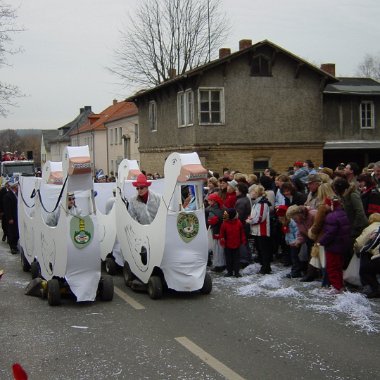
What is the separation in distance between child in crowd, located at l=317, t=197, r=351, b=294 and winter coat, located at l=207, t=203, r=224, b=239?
2853mm

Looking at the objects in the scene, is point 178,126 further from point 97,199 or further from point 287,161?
point 97,199

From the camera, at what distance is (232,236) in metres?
10.8

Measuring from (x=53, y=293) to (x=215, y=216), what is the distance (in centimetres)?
408

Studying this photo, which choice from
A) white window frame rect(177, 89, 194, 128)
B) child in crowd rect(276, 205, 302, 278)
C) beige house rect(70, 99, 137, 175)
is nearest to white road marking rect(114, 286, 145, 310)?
child in crowd rect(276, 205, 302, 278)

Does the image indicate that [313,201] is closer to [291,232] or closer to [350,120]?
[291,232]

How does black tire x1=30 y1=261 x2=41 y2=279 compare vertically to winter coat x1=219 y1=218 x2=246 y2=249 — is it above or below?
below

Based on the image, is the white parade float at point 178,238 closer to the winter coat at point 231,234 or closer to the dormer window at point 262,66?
the winter coat at point 231,234

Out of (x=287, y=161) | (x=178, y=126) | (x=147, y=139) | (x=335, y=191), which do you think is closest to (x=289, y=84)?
(x=287, y=161)

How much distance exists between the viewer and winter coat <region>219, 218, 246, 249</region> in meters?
10.8

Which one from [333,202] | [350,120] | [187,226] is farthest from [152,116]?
[333,202]

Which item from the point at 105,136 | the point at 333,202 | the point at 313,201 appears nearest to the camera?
the point at 333,202

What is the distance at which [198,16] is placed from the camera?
48281mm

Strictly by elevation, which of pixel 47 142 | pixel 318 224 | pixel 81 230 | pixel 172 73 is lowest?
pixel 318 224

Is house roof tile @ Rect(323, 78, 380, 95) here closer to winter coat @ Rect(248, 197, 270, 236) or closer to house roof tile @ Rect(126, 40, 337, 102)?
house roof tile @ Rect(126, 40, 337, 102)
